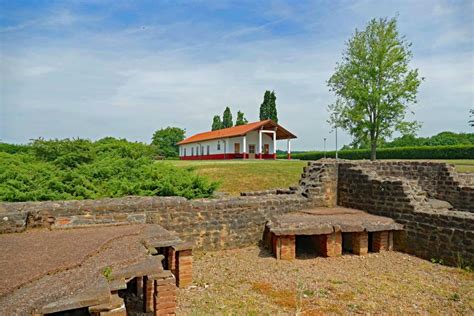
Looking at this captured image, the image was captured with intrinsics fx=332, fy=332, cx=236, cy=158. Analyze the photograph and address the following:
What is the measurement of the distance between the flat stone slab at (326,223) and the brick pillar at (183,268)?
223 cm

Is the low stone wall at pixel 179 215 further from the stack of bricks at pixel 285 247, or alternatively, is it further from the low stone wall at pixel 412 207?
the low stone wall at pixel 412 207

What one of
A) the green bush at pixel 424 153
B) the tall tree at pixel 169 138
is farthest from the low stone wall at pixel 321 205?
the tall tree at pixel 169 138

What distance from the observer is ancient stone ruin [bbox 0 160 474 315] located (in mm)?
3684

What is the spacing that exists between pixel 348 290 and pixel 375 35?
24.7 metres

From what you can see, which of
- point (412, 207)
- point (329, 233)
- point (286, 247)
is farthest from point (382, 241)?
point (286, 247)

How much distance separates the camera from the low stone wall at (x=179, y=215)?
6.38 metres

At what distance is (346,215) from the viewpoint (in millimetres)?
8562

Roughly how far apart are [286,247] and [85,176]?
21.4ft

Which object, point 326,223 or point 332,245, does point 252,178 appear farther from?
point 332,245

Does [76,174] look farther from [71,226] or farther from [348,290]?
[348,290]

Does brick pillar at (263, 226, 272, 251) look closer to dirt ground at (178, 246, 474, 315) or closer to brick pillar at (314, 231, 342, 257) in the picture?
dirt ground at (178, 246, 474, 315)

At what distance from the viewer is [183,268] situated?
18.8 ft

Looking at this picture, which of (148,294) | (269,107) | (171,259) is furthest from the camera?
(269,107)

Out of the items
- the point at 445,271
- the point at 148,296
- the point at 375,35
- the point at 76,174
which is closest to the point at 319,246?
the point at 445,271
